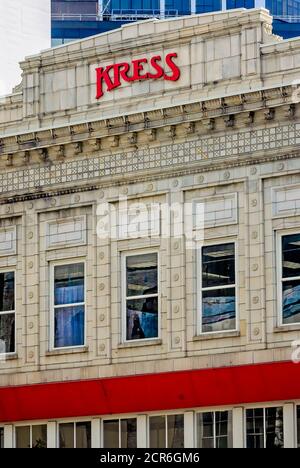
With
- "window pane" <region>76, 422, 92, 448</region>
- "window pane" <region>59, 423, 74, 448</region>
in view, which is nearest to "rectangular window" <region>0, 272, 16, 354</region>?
"window pane" <region>59, 423, 74, 448</region>

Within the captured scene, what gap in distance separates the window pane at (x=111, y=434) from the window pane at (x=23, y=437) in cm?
284

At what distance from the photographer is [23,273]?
59.1 metres

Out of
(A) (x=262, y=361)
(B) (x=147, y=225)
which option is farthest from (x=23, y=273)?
(A) (x=262, y=361)

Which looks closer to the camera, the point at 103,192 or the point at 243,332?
the point at 243,332

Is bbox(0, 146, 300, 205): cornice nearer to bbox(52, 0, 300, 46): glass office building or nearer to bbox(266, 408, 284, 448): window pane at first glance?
bbox(266, 408, 284, 448): window pane

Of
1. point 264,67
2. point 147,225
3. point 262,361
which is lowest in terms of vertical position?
point 262,361

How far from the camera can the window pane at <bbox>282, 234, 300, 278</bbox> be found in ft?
176

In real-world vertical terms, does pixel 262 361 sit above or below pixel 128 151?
below

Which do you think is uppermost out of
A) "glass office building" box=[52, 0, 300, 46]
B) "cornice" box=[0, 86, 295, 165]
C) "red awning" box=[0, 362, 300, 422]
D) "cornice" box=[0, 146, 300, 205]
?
"glass office building" box=[52, 0, 300, 46]

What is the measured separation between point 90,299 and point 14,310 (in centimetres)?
297

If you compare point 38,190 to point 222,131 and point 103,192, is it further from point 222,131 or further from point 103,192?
point 222,131

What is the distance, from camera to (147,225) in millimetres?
56344

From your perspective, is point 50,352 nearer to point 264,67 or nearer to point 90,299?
point 90,299

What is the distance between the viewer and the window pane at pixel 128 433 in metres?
56.1
